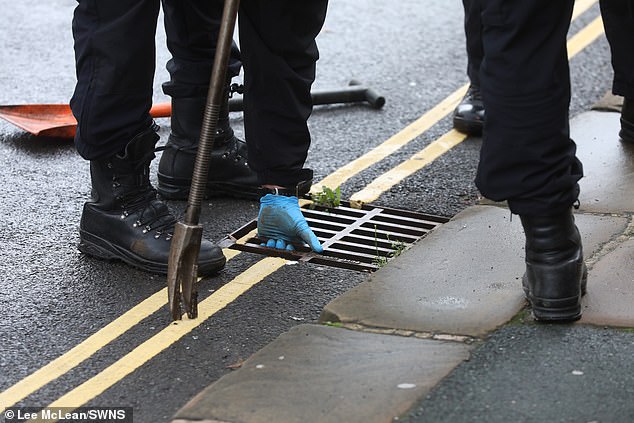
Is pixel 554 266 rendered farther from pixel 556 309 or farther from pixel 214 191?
pixel 214 191

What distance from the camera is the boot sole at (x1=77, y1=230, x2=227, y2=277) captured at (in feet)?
12.0

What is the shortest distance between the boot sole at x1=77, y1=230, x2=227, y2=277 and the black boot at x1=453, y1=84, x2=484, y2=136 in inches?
74.2

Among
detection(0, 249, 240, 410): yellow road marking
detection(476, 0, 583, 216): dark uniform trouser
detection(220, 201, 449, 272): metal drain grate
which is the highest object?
detection(476, 0, 583, 216): dark uniform trouser

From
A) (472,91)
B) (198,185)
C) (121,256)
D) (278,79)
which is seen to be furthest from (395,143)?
(198,185)

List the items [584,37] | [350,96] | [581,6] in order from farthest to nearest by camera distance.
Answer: [581,6] → [584,37] → [350,96]

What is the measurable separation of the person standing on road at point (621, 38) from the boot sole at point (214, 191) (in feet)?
5.00

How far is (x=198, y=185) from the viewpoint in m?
3.20

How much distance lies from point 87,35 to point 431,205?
150 centimetres

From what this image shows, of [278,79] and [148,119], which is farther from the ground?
[278,79]

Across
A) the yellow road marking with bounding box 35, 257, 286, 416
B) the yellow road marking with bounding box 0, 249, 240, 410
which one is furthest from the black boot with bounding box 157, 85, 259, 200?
the yellow road marking with bounding box 0, 249, 240, 410

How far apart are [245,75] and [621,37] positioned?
165cm

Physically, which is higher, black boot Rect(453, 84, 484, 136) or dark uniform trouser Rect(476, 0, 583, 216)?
dark uniform trouser Rect(476, 0, 583, 216)

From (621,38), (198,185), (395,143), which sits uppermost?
(621,38)

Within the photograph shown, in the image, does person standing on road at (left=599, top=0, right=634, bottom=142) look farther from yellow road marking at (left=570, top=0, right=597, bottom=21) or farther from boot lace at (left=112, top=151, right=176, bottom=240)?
yellow road marking at (left=570, top=0, right=597, bottom=21)
